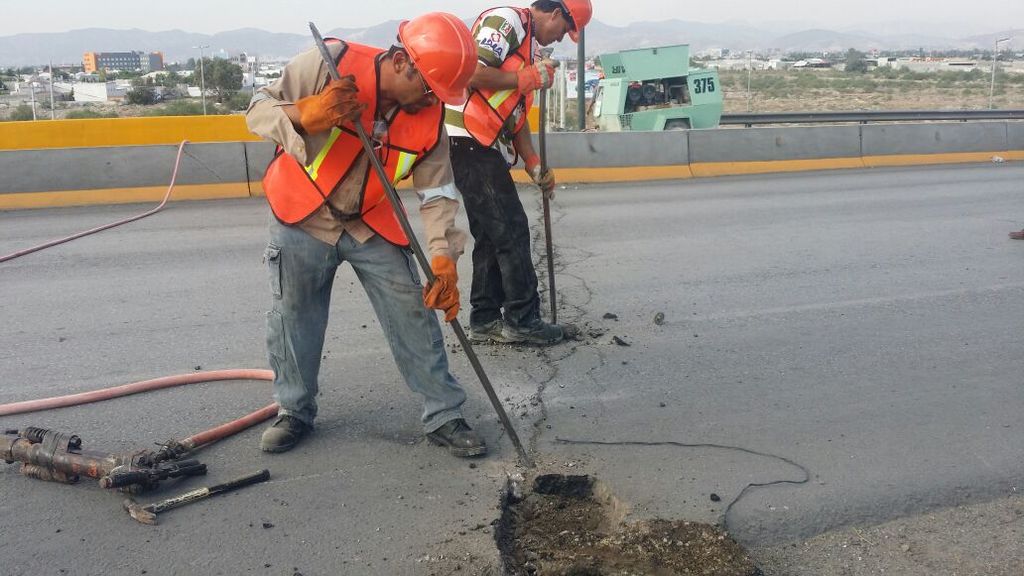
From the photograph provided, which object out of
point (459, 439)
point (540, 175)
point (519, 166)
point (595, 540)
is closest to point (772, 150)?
point (519, 166)

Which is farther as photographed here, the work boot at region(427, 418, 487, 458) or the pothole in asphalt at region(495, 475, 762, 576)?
the work boot at region(427, 418, 487, 458)

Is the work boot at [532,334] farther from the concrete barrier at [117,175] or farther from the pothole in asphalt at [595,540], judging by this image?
the concrete barrier at [117,175]

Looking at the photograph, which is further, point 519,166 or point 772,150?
point 772,150

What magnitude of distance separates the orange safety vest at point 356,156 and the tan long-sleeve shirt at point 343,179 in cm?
3

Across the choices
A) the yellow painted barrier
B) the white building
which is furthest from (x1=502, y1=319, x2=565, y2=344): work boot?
the white building

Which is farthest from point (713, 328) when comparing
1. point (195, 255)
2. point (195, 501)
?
point (195, 255)

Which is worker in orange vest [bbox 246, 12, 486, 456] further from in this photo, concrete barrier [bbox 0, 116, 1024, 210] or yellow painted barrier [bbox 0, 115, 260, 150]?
yellow painted barrier [bbox 0, 115, 260, 150]

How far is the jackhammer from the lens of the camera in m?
3.56

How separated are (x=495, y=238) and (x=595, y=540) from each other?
2.30m

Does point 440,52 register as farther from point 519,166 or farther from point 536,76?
point 519,166

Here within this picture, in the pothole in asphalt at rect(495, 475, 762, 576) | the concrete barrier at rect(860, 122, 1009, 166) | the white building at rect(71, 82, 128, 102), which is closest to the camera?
the pothole in asphalt at rect(495, 475, 762, 576)

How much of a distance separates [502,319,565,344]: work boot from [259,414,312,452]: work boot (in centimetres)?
166

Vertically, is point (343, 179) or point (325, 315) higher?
point (343, 179)

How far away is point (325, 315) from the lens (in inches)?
160
